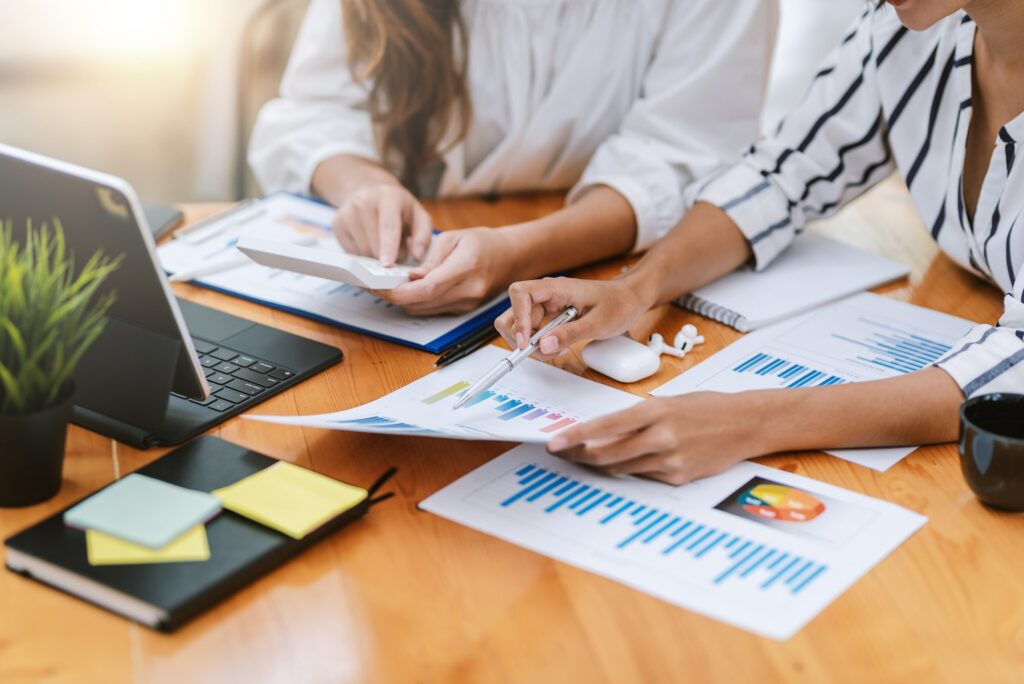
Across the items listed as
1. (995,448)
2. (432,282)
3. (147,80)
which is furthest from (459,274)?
(147,80)

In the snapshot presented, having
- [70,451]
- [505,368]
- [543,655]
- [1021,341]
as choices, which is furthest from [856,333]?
[70,451]

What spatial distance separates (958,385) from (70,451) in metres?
0.77

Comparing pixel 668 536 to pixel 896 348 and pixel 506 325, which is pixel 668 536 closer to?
pixel 506 325

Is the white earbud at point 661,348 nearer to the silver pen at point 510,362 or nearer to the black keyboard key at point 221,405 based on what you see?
the silver pen at point 510,362

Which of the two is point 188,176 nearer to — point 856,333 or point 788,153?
point 788,153

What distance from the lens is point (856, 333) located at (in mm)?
1222

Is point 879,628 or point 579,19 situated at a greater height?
point 579,19

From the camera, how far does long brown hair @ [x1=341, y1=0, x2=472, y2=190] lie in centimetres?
149

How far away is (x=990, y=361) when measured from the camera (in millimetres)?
1008

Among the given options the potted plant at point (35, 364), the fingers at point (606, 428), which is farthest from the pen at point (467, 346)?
the potted plant at point (35, 364)

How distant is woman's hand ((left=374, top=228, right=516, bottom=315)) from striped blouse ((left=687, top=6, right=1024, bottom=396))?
11.9 inches

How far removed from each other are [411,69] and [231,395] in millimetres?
659

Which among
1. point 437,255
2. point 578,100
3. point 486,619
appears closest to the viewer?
point 486,619

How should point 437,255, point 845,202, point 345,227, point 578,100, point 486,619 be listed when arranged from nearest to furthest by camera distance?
point 486,619 → point 437,255 → point 345,227 → point 845,202 → point 578,100
